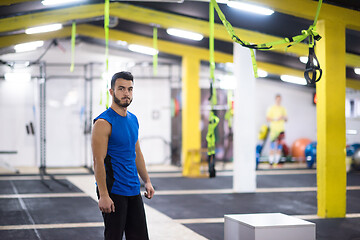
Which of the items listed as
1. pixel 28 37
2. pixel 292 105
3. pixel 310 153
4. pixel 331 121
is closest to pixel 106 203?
pixel 331 121

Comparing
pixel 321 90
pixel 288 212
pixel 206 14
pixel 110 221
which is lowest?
pixel 288 212

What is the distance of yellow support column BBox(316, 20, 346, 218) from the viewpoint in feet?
20.6

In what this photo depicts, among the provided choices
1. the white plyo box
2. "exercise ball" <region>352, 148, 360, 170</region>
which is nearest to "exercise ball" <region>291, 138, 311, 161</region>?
"exercise ball" <region>352, 148, 360, 170</region>

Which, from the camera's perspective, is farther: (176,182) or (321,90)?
(176,182)

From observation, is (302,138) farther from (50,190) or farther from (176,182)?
(50,190)

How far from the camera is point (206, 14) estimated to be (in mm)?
8227

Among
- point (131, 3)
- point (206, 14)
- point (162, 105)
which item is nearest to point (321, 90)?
point (206, 14)

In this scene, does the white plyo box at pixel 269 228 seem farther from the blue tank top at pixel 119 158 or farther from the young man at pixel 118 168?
the blue tank top at pixel 119 158

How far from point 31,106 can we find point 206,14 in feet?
20.5

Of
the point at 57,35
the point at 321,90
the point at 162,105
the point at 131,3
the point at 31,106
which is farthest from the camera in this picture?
the point at 162,105

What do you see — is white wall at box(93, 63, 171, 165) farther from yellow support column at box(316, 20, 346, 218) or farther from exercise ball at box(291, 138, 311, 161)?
yellow support column at box(316, 20, 346, 218)

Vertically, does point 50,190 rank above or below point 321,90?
below

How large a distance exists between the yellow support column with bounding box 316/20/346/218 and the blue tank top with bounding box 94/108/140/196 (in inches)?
146

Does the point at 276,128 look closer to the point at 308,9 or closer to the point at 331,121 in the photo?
the point at 331,121
